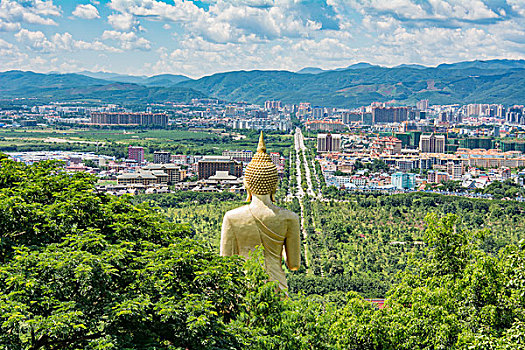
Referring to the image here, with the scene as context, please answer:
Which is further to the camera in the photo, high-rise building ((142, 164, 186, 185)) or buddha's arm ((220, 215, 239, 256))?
high-rise building ((142, 164, 186, 185))

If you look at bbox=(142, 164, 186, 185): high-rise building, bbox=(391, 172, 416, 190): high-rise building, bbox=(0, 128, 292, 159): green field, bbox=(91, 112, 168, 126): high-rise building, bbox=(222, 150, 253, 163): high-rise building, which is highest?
bbox=(91, 112, 168, 126): high-rise building

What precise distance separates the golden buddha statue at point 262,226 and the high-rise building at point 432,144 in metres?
98.3

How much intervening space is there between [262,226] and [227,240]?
1.84 ft

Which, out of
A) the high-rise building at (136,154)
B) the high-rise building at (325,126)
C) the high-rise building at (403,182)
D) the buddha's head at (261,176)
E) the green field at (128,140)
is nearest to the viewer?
the buddha's head at (261,176)

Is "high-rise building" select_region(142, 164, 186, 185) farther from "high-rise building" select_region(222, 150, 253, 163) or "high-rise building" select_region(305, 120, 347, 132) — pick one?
"high-rise building" select_region(305, 120, 347, 132)

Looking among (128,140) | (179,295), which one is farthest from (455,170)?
(179,295)

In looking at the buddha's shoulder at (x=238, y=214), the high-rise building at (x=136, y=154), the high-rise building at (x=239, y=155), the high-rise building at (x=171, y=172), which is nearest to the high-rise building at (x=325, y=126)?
the high-rise building at (x=239, y=155)

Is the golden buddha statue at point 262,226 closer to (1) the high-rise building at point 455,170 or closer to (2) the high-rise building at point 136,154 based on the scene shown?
(1) the high-rise building at point 455,170

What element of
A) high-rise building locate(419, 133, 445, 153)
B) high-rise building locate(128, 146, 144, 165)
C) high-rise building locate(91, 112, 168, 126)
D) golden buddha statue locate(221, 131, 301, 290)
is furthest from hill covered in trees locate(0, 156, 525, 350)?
high-rise building locate(91, 112, 168, 126)

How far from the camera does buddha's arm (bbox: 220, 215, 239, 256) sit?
30.9 feet

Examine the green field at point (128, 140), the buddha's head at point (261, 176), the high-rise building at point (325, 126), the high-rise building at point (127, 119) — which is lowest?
the green field at point (128, 140)

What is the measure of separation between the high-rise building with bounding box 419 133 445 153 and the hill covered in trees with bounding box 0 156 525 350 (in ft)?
316

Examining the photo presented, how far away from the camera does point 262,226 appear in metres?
9.41

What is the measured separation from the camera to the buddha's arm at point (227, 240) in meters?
9.42
